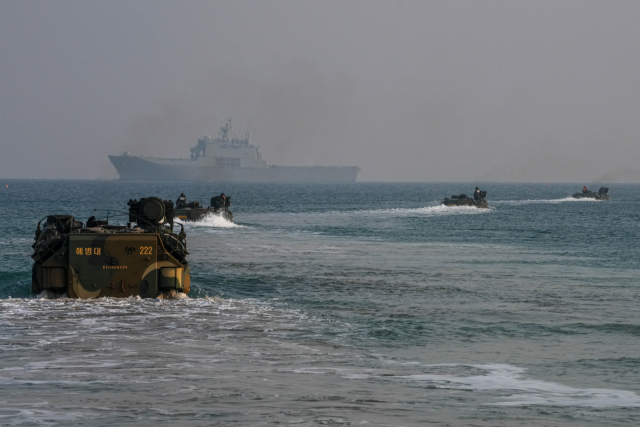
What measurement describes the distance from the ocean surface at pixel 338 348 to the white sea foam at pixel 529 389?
34 mm

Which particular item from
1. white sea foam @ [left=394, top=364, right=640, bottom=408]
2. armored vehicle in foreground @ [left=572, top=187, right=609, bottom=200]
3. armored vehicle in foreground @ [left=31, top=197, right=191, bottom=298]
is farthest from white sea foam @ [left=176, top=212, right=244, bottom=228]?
armored vehicle in foreground @ [left=572, top=187, right=609, bottom=200]

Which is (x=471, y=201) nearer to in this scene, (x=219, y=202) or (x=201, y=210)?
(x=219, y=202)

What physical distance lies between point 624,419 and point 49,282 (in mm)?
14051

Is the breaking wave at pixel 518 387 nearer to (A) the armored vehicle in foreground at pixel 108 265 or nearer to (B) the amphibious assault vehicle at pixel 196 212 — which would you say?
(A) the armored vehicle in foreground at pixel 108 265

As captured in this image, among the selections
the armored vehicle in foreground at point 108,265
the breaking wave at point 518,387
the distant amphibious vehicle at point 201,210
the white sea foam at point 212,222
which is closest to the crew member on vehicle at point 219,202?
the distant amphibious vehicle at point 201,210

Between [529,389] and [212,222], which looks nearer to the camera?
[529,389]

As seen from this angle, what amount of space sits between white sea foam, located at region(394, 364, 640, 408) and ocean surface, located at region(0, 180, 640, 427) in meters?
0.03

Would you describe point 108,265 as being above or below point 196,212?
below

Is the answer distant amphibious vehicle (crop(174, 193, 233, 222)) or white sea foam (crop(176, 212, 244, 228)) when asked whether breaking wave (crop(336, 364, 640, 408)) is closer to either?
white sea foam (crop(176, 212, 244, 228))

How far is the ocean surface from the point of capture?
12.0 metres

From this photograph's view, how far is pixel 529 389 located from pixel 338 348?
4.37 m

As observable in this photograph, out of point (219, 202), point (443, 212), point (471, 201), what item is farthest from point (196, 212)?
point (471, 201)

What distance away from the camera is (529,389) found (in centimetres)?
1339

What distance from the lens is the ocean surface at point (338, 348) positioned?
39.4 feet
